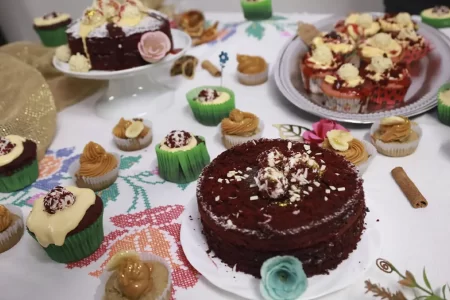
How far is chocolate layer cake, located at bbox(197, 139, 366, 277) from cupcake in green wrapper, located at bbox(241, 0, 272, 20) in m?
1.72

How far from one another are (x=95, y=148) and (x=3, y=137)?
389 millimetres

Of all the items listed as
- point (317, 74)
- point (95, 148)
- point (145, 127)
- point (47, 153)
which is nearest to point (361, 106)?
point (317, 74)

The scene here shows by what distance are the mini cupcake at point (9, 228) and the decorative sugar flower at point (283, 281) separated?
32.4 inches

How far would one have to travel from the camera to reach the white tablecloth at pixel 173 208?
4.14ft

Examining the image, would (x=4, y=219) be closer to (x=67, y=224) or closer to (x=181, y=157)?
(x=67, y=224)

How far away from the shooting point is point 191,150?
1.60 metres

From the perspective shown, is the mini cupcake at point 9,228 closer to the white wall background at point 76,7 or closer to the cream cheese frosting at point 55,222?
the cream cheese frosting at point 55,222

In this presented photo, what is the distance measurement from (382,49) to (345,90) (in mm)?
406

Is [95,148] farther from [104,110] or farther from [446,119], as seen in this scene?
→ [446,119]

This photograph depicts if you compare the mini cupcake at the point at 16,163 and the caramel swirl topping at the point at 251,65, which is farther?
the caramel swirl topping at the point at 251,65

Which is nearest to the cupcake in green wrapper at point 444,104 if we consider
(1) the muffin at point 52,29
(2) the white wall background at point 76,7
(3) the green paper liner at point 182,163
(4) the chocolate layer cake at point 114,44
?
(3) the green paper liner at point 182,163

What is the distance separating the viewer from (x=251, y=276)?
46.6 inches

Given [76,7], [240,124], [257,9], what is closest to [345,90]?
[240,124]

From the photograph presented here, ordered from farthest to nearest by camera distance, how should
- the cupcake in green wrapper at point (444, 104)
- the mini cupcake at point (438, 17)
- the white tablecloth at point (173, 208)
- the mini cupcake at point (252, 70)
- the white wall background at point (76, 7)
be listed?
the white wall background at point (76, 7) → the mini cupcake at point (438, 17) → the mini cupcake at point (252, 70) → the cupcake in green wrapper at point (444, 104) → the white tablecloth at point (173, 208)
